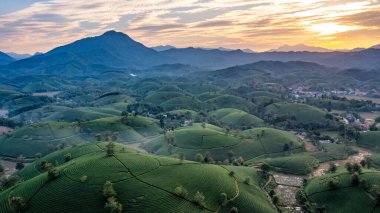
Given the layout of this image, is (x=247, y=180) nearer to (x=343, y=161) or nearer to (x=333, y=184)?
(x=333, y=184)

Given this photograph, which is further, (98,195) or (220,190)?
(220,190)

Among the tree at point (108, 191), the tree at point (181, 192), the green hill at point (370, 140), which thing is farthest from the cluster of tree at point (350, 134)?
the tree at point (108, 191)

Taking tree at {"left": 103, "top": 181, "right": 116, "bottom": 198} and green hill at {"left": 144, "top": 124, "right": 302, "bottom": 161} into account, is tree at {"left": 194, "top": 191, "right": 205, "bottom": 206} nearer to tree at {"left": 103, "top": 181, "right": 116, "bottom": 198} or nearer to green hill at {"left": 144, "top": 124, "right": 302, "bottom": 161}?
tree at {"left": 103, "top": 181, "right": 116, "bottom": 198}

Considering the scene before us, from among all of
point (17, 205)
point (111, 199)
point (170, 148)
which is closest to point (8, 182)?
point (17, 205)

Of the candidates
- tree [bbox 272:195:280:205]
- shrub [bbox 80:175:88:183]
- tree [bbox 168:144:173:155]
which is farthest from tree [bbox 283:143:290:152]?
shrub [bbox 80:175:88:183]

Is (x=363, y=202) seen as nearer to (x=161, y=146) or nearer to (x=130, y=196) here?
(x=130, y=196)

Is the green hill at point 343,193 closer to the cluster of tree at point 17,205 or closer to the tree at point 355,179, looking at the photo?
the tree at point 355,179

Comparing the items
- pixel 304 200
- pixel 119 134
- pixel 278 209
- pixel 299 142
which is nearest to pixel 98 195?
pixel 278 209
